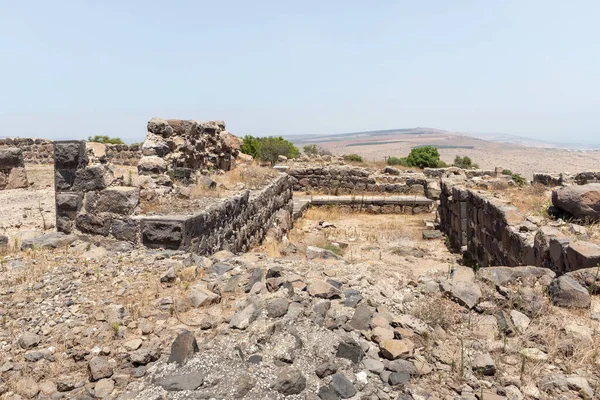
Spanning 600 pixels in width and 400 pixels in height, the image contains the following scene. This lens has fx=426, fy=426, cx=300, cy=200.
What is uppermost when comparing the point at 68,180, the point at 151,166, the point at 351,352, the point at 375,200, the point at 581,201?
the point at 151,166

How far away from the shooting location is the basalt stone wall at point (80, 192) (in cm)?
567

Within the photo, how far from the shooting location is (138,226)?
5434 millimetres

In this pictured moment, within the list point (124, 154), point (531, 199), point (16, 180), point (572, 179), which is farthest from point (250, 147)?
point (531, 199)

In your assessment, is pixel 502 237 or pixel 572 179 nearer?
pixel 502 237

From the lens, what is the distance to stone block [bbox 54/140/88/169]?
5742mm

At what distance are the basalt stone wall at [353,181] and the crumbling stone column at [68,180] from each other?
10.9 meters

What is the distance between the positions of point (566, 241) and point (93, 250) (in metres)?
5.60

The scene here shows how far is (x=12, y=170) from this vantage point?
11.6 m

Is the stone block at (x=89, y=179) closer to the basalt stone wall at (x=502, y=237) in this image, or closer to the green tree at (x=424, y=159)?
the basalt stone wall at (x=502, y=237)

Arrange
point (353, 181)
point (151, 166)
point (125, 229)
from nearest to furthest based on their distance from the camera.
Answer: point (125, 229) → point (151, 166) → point (353, 181)

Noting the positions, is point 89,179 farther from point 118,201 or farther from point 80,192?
point 118,201

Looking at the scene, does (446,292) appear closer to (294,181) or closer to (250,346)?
(250,346)

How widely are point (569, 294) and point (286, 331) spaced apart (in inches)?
101

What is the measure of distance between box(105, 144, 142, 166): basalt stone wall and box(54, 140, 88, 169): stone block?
12.9 meters
